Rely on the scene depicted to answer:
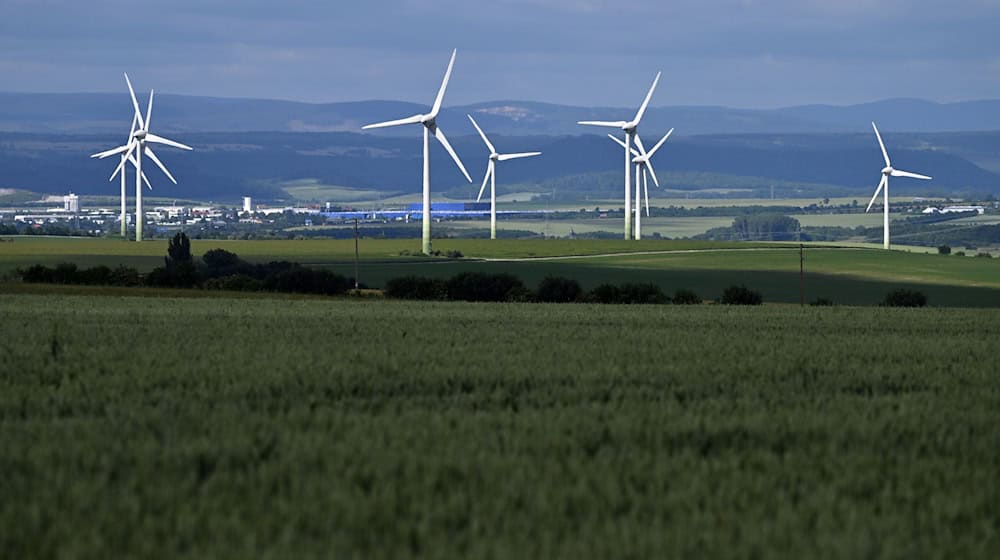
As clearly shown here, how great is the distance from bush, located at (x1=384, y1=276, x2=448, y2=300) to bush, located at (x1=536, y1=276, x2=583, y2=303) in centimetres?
512

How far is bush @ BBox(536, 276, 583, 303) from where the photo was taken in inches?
2820

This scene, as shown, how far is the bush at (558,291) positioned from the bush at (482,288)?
3.84 feet

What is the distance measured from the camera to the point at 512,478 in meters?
11.9

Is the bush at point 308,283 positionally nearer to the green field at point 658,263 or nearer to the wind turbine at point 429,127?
the green field at point 658,263

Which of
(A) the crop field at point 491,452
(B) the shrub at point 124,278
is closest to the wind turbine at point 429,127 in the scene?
(B) the shrub at point 124,278

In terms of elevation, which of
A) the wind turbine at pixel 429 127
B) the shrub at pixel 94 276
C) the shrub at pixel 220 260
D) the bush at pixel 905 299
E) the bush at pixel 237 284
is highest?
the wind turbine at pixel 429 127

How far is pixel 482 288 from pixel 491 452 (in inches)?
2376

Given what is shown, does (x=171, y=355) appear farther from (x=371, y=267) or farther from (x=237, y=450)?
(x=371, y=267)

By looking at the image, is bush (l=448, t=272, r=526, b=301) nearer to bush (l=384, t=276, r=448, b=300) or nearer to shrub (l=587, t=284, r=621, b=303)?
bush (l=384, t=276, r=448, b=300)

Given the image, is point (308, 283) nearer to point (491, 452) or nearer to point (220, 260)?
point (220, 260)

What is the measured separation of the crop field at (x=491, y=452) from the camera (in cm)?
1006

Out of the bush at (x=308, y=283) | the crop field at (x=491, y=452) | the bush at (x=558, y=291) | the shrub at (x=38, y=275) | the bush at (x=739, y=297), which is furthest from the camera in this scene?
the shrub at (x=38, y=275)

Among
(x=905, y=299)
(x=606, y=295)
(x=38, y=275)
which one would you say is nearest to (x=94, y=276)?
(x=38, y=275)

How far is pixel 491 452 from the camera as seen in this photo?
13.2 metres
